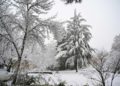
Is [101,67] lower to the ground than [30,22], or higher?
lower

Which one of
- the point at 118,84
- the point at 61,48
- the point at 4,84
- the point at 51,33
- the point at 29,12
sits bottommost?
the point at 118,84

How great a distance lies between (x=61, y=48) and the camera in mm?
24750

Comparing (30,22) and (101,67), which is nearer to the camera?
(101,67)

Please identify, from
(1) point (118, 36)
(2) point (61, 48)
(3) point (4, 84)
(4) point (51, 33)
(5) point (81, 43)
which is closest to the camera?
(3) point (4, 84)

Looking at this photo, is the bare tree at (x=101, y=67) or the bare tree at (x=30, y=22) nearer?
the bare tree at (x=101, y=67)

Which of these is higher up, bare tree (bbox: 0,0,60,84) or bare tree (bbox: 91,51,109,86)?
bare tree (bbox: 0,0,60,84)

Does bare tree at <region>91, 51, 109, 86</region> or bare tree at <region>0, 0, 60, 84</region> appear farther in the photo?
bare tree at <region>0, 0, 60, 84</region>

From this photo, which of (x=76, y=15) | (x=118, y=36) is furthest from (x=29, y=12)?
(x=118, y=36)

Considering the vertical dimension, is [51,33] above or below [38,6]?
below

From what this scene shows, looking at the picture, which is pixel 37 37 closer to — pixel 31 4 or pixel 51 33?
pixel 51 33

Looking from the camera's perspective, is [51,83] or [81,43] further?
[81,43]

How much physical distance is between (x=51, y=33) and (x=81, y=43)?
946 centimetres

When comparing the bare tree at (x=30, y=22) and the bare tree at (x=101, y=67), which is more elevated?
the bare tree at (x=30, y=22)

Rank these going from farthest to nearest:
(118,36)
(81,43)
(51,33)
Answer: (118,36), (81,43), (51,33)
